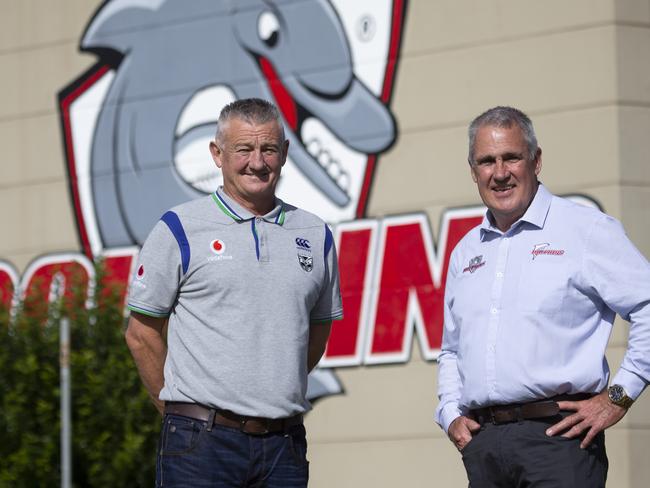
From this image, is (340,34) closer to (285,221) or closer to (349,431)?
(349,431)

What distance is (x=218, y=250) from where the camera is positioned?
5.04 m

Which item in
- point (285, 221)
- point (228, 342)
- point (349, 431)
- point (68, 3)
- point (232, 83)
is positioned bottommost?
point (349, 431)

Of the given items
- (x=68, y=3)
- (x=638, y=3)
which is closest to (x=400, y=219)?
(x=638, y=3)

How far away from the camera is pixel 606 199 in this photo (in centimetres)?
1106

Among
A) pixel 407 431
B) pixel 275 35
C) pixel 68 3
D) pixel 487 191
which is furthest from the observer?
pixel 68 3

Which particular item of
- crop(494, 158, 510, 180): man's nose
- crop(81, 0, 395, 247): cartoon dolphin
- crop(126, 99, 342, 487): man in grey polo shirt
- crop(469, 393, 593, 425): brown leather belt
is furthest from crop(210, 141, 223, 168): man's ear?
crop(81, 0, 395, 247): cartoon dolphin

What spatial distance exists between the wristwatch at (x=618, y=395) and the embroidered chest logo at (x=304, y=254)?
1259mm

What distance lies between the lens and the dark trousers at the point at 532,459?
15.1ft

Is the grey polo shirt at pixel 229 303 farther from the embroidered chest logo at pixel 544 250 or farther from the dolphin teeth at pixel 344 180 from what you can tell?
the dolphin teeth at pixel 344 180

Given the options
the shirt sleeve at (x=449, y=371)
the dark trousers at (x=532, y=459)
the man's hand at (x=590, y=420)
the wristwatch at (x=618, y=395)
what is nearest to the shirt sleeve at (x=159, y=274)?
the shirt sleeve at (x=449, y=371)

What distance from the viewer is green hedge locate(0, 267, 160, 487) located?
11672 millimetres

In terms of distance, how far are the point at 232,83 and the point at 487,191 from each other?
8342mm

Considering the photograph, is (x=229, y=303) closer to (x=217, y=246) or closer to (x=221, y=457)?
(x=217, y=246)

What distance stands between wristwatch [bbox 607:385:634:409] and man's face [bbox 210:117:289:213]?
1480 mm
